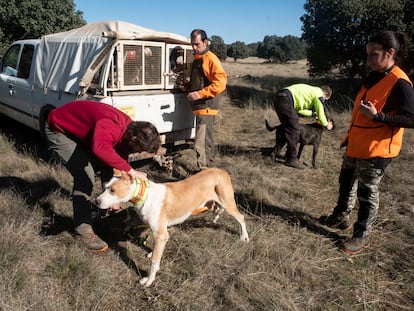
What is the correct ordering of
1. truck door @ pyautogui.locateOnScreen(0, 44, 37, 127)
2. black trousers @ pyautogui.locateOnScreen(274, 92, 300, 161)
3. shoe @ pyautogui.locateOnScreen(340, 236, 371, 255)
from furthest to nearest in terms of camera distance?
1. truck door @ pyautogui.locateOnScreen(0, 44, 37, 127)
2. black trousers @ pyautogui.locateOnScreen(274, 92, 300, 161)
3. shoe @ pyautogui.locateOnScreen(340, 236, 371, 255)

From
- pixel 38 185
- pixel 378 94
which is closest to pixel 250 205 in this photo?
pixel 378 94

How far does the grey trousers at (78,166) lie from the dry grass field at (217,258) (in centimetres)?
36

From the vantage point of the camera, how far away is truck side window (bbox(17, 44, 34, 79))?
21.0 feet

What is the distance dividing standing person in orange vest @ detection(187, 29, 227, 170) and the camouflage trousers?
2.11 meters

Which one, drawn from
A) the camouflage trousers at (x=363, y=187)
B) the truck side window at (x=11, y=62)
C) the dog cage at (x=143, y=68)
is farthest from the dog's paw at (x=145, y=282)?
the truck side window at (x=11, y=62)

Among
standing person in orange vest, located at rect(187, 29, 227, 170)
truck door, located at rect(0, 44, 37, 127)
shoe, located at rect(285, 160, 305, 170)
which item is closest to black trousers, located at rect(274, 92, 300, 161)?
shoe, located at rect(285, 160, 305, 170)

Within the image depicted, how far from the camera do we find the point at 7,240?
10.1 feet

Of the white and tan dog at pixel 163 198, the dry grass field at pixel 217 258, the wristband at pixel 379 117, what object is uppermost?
the wristband at pixel 379 117

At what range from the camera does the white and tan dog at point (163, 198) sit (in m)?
2.81

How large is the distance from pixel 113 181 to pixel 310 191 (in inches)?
136

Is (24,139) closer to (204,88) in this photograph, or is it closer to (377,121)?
(204,88)

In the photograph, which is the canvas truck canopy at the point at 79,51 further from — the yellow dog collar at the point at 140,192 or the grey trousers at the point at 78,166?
the yellow dog collar at the point at 140,192

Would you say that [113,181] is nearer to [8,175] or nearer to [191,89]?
[191,89]

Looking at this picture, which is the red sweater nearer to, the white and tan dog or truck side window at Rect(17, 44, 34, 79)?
the white and tan dog
